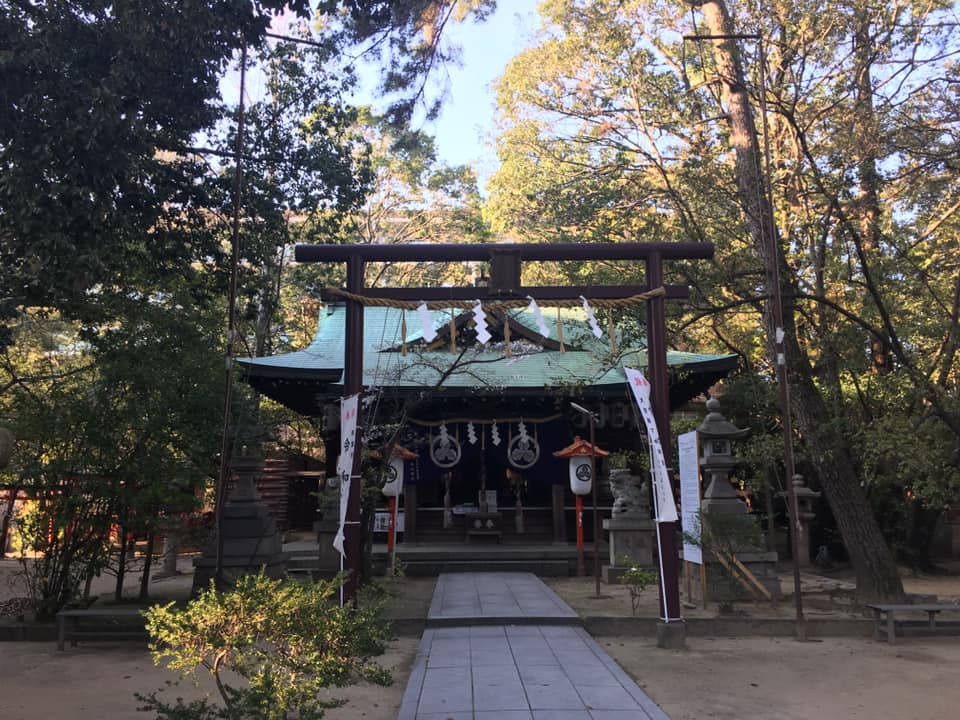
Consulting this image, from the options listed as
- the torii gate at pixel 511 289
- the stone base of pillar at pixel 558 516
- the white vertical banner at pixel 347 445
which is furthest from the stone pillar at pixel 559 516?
the white vertical banner at pixel 347 445

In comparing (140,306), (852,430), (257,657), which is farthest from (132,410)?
(852,430)

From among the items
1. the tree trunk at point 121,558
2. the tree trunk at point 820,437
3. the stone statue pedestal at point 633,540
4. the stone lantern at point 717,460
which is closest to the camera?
the tree trunk at point 121,558

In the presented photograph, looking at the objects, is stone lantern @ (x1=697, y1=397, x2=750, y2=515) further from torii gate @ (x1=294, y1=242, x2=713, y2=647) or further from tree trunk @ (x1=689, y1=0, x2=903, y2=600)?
torii gate @ (x1=294, y1=242, x2=713, y2=647)

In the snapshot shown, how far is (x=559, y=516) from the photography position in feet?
48.1

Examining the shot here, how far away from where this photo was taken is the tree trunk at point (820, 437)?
9.16 meters

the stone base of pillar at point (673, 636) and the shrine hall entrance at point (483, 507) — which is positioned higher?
the shrine hall entrance at point (483, 507)

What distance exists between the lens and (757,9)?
1029 centimetres

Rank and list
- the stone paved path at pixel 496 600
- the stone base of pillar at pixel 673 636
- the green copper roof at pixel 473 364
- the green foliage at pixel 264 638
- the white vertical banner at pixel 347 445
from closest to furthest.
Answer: the green foliage at pixel 264 638 → the white vertical banner at pixel 347 445 → the stone base of pillar at pixel 673 636 → the stone paved path at pixel 496 600 → the green copper roof at pixel 473 364

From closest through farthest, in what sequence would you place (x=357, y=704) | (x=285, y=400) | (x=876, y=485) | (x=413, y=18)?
(x=357, y=704) < (x=413, y=18) < (x=876, y=485) < (x=285, y=400)

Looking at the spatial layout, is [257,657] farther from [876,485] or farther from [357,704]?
[876,485]

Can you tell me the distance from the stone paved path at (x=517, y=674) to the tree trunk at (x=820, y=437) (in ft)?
13.1

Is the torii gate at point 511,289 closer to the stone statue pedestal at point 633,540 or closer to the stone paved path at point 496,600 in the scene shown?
the stone paved path at point 496,600

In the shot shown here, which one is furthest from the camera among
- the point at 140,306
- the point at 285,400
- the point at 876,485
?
the point at 285,400

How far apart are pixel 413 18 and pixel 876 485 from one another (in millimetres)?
12146
